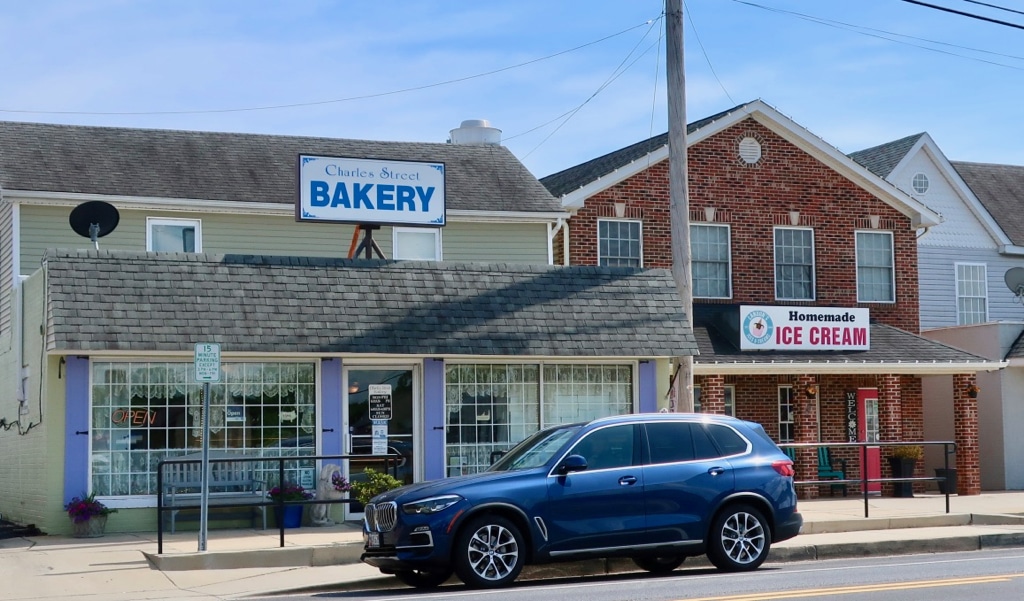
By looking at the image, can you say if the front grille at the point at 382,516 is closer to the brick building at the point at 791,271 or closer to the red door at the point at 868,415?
the brick building at the point at 791,271

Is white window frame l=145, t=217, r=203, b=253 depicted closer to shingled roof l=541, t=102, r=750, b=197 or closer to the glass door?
→ the glass door

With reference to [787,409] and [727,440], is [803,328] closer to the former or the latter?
[787,409]

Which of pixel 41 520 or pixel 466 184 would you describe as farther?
pixel 466 184

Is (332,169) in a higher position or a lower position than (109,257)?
higher

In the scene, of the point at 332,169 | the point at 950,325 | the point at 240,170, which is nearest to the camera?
the point at 332,169

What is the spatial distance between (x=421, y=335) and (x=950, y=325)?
55.8ft

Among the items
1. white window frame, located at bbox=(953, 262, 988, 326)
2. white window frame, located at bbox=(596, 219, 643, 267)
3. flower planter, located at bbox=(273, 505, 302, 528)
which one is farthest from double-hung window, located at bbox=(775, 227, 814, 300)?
flower planter, located at bbox=(273, 505, 302, 528)

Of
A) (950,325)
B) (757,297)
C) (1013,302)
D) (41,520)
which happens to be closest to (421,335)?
(41,520)

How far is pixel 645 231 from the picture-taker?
2548cm

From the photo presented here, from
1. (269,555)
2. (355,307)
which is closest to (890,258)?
(355,307)

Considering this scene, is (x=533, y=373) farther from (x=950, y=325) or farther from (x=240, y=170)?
(x=950, y=325)

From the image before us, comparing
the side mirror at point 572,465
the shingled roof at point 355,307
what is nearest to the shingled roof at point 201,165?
the shingled roof at point 355,307

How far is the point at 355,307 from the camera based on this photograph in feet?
58.5

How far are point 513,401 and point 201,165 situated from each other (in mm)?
8688
